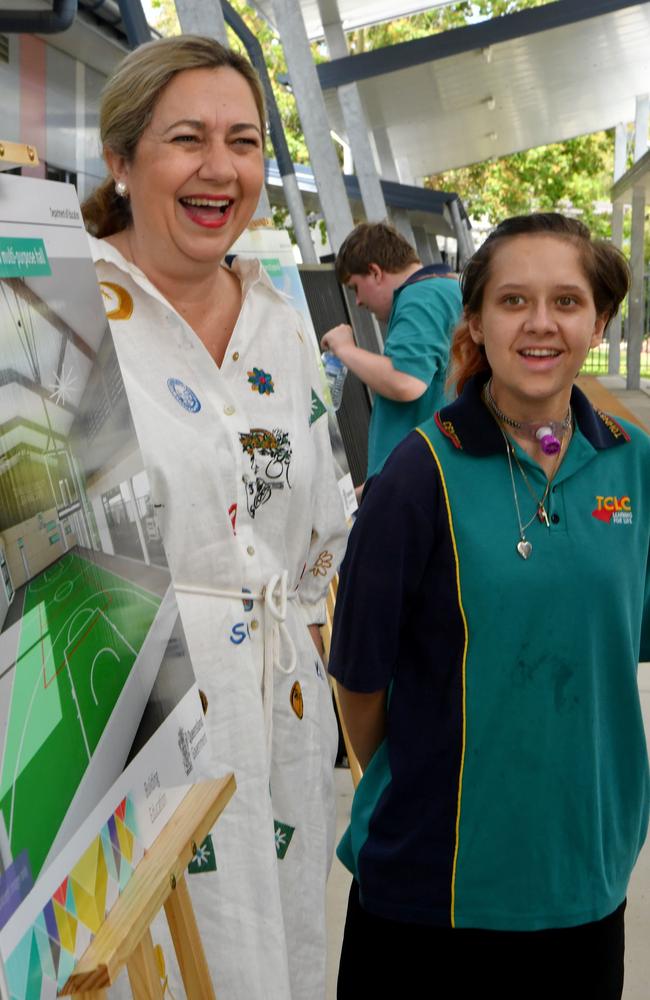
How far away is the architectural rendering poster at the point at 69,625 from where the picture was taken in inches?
46.6

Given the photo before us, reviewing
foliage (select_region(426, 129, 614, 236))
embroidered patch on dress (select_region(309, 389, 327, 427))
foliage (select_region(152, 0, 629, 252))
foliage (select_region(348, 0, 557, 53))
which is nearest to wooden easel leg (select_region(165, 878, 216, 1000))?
embroidered patch on dress (select_region(309, 389, 327, 427))

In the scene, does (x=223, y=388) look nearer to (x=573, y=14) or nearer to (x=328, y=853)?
(x=328, y=853)

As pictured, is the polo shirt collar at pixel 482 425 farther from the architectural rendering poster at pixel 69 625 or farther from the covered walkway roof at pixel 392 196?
the covered walkway roof at pixel 392 196

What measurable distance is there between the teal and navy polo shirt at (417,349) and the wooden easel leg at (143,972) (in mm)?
2604

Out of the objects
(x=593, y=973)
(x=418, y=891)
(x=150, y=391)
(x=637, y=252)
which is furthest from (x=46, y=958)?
(x=637, y=252)

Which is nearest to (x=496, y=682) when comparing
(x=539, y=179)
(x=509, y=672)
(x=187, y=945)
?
(x=509, y=672)

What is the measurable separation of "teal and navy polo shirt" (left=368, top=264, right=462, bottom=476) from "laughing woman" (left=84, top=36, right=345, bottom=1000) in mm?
1662

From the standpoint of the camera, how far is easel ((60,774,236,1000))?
1.23 meters

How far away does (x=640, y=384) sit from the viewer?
19719 millimetres

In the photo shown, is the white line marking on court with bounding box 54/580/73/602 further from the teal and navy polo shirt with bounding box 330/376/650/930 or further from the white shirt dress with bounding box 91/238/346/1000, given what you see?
the white shirt dress with bounding box 91/238/346/1000

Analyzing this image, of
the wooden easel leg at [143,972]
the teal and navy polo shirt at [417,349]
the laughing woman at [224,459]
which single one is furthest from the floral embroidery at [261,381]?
the teal and navy polo shirt at [417,349]

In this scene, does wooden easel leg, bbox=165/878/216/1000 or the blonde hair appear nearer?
wooden easel leg, bbox=165/878/216/1000

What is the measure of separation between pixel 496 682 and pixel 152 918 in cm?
59

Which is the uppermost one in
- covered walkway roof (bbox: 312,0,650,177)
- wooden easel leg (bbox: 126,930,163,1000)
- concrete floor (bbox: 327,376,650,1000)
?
covered walkway roof (bbox: 312,0,650,177)
